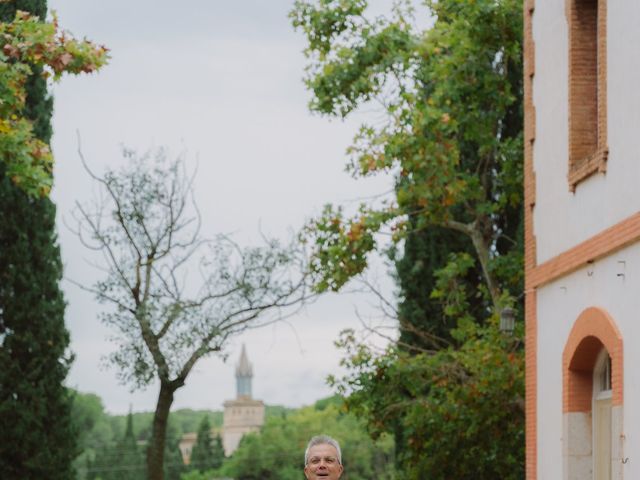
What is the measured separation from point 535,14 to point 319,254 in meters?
8.74

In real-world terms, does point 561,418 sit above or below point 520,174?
below

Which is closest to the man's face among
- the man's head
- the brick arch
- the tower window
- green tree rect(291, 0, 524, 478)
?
the man's head

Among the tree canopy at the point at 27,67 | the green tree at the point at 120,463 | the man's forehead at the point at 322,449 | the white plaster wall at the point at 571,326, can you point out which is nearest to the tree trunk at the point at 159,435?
the tree canopy at the point at 27,67

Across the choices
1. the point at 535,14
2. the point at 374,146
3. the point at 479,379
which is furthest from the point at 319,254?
the point at 535,14

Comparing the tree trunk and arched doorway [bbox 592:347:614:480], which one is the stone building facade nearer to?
arched doorway [bbox 592:347:614:480]

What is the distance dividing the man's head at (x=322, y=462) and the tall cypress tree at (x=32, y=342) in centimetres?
2313

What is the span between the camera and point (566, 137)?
16.2 m

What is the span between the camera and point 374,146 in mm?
25078

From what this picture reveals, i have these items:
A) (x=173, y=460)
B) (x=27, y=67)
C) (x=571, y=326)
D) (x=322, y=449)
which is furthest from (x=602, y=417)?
(x=173, y=460)

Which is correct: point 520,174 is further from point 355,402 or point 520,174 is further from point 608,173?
point 608,173

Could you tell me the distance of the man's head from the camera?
696cm

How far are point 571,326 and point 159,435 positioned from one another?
11475mm

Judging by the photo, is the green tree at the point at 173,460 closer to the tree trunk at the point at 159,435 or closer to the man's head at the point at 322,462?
the tree trunk at the point at 159,435

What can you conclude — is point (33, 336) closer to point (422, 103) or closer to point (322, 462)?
point (422, 103)
